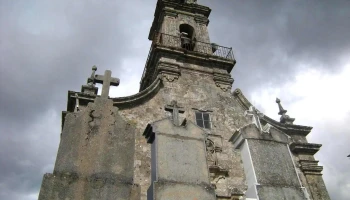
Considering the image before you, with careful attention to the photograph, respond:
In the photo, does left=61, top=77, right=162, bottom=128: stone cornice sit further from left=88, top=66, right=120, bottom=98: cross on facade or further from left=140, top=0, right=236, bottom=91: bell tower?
left=88, top=66, right=120, bottom=98: cross on facade

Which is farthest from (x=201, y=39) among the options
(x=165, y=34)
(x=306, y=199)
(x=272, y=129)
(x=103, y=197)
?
(x=103, y=197)

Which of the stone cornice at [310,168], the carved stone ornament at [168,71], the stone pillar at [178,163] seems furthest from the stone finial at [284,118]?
the stone pillar at [178,163]

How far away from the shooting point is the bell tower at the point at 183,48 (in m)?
12.1

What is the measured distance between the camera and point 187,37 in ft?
49.7

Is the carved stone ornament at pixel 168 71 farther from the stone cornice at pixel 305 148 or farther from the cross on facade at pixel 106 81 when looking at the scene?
the cross on facade at pixel 106 81

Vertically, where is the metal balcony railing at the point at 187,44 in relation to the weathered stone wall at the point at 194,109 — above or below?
above

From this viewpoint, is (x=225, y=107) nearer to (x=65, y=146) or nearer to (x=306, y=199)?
(x=306, y=199)

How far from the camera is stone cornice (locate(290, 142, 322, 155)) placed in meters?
10.4

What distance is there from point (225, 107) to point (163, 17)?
654cm

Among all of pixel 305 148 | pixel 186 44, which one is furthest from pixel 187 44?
pixel 305 148

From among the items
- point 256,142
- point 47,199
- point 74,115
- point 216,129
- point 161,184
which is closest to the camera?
point 47,199

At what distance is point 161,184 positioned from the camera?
3.82 metres

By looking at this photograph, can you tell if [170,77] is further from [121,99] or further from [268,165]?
[268,165]

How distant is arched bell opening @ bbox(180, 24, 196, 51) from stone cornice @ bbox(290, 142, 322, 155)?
277 inches
